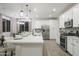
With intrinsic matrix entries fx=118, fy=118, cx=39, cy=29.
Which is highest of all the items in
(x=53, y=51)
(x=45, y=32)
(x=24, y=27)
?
(x=24, y=27)

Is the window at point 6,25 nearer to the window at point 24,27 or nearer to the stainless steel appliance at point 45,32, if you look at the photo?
the window at point 24,27

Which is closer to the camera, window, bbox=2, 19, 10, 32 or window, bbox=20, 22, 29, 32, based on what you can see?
window, bbox=20, 22, 29, 32

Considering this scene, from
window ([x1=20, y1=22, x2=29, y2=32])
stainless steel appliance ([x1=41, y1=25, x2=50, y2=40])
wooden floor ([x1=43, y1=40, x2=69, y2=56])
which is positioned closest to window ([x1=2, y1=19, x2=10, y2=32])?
window ([x1=20, y1=22, x2=29, y2=32])

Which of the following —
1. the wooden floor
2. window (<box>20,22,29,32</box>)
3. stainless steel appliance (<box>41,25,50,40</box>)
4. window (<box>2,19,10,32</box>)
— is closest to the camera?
the wooden floor

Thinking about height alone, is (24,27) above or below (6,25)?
below

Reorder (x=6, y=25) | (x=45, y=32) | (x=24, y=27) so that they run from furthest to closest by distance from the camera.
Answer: (x=45, y=32), (x=6, y=25), (x=24, y=27)

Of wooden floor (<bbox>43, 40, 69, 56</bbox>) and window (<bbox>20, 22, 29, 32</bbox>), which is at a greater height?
window (<bbox>20, 22, 29, 32</bbox>)

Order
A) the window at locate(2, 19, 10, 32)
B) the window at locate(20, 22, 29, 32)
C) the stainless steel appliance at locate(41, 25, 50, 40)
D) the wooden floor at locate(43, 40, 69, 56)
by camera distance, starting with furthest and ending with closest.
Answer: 1. the stainless steel appliance at locate(41, 25, 50, 40)
2. the window at locate(2, 19, 10, 32)
3. the window at locate(20, 22, 29, 32)
4. the wooden floor at locate(43, 40, 69, 56)

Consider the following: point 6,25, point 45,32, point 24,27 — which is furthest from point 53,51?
point 6,25

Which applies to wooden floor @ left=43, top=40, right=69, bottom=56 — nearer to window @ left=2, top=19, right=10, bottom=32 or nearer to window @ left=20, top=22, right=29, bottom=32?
window @ left=20, top=22, right=29, bottom=32

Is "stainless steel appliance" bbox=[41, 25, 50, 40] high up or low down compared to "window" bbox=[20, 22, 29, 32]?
down

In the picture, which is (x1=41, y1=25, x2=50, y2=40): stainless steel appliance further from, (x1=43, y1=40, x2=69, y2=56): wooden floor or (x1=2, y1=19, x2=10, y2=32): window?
(x1=43, y1=40, x2=69, y2=56): wooden floor

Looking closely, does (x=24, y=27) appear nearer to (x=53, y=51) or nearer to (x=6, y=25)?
(x=6, y=25)

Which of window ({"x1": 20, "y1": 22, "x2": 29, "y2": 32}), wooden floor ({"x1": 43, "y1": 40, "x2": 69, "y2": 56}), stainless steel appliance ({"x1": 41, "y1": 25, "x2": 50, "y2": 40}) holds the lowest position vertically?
wooden floor ({"x1": 43, "y1": 40, "x2": 69, "y2": 56})
